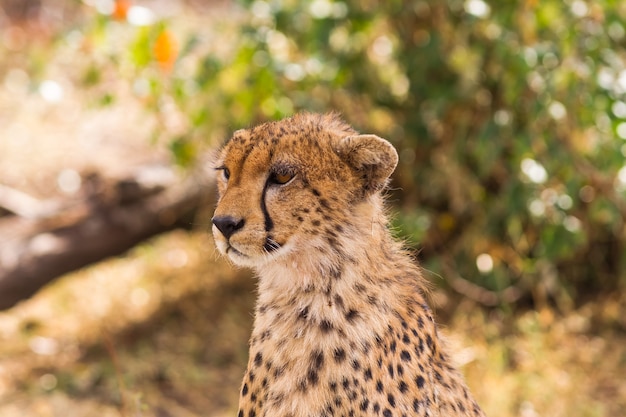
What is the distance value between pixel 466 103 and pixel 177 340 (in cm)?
169

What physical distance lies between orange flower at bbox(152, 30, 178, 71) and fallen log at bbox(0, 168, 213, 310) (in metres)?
0.90

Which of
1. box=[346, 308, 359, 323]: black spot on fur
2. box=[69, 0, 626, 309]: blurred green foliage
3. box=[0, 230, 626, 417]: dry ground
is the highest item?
box=[346, 308, 359, 323]: black spot on fur

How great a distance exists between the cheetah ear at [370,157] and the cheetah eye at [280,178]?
4.8 inches

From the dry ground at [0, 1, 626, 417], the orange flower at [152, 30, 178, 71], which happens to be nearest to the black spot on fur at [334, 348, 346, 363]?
the dry ground at [0, 1, 626, 417]

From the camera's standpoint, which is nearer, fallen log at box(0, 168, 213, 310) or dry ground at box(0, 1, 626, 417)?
dry ground at box(0, 1, 626, 417)

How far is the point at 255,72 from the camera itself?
3648 mm

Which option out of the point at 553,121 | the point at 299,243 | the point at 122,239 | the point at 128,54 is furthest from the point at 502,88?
the point at 299,243

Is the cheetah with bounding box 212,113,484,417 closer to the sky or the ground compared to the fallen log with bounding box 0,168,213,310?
closer to the sky

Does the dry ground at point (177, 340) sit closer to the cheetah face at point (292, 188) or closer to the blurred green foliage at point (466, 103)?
the blurred green foliage at point (466, 103)

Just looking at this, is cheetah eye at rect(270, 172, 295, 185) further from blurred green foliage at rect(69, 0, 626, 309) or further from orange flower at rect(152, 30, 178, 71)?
orange flower at rect(152, 30, 178, 71)

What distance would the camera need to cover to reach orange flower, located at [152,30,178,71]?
343 centimetres

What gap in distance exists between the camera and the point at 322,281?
6.54ft

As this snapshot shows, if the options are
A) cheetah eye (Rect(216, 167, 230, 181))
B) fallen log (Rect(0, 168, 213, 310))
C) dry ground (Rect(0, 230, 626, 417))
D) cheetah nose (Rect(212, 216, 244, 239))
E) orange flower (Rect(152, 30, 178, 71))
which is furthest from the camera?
fallen log (Rect(0, 168, 213, 310))

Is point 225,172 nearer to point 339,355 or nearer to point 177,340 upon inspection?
point 339,355
